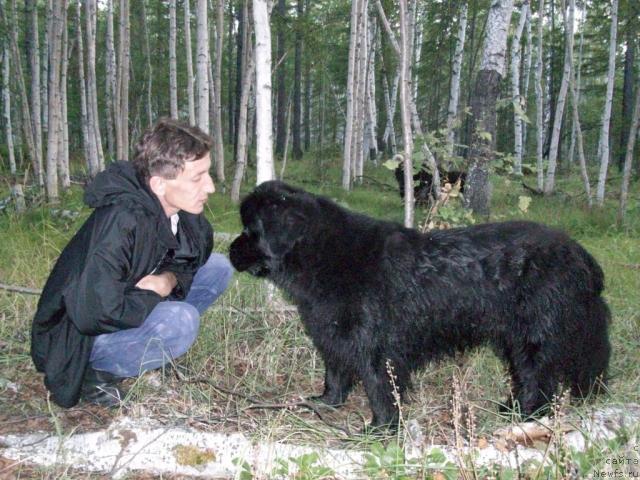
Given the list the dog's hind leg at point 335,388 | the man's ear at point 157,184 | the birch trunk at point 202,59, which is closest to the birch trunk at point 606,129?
the birch trunk at point 202,59

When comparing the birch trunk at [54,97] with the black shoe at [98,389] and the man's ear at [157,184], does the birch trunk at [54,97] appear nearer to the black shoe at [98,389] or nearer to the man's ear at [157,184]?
the black shoe at [98,389]

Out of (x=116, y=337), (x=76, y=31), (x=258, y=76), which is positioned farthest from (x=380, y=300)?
(x=76, y=31)

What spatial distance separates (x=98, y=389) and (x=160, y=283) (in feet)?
2.28

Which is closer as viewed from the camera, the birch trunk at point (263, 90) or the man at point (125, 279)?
the man at point (125, 279)

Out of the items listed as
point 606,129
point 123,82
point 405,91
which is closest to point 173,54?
point 123,82

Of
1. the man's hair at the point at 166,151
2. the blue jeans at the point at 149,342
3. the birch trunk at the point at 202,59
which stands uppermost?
the birch trunk at the point at 202,59

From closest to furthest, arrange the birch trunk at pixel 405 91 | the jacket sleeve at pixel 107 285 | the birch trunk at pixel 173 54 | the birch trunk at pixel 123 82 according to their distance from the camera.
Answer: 1. the jacket sleeve at pixel 107 285
2. the birch trunk at pixel 405 91
3. the birch trunk at pixel 123 82
4. the birch trunk at pixel 173 54

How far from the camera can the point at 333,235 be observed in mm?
2869

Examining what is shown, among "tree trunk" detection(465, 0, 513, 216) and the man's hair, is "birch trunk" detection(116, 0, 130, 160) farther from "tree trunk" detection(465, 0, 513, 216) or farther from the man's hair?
the man's hair

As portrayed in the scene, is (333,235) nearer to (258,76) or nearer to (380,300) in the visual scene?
(380,300)

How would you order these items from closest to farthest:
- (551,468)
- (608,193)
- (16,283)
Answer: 1. (551,468)
2. (16,283)
3. (608,193)

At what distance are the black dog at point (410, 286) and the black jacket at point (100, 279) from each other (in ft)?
1.63

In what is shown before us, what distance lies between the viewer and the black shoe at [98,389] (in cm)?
302

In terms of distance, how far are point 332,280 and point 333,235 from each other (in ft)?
0.79
